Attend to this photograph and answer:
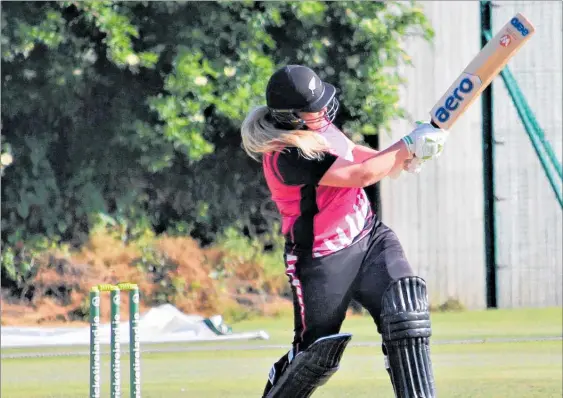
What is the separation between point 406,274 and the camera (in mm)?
5117

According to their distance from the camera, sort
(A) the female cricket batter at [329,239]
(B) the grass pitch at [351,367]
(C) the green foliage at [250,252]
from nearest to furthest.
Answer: (A) the female cricket batter at [329,239] < (B) the grass pitch at [351,367] < (C) the green foliage at [250,252]

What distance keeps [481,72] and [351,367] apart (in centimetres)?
429

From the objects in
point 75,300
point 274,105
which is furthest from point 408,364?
point 75,300

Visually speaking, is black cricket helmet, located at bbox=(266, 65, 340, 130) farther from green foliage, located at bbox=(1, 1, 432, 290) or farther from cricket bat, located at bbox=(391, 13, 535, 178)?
green foliage, located at bbox=(1, 1, 432, 290)

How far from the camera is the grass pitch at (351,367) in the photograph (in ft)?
25.6

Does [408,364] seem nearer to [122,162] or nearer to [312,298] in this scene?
[312,298]

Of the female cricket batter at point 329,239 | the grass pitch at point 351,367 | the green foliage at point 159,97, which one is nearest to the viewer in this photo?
the female cricket batter at point 329,239

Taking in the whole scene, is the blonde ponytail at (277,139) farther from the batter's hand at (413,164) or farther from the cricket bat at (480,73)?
the cricket bat at (480,73)

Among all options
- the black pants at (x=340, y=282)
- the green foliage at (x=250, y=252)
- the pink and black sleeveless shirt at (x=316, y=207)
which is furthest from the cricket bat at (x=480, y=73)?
the green foliage at (x=250, y=252)

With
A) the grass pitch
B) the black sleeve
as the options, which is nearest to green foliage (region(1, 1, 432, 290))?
the grass pitch

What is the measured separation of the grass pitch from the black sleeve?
2663 mm

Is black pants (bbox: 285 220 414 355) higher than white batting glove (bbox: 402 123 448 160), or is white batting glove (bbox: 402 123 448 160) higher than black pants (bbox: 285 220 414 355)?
white batting glove (bbox: 402 123 448 160)

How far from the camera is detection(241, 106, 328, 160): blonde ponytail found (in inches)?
200

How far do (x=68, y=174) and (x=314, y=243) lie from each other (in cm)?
871
